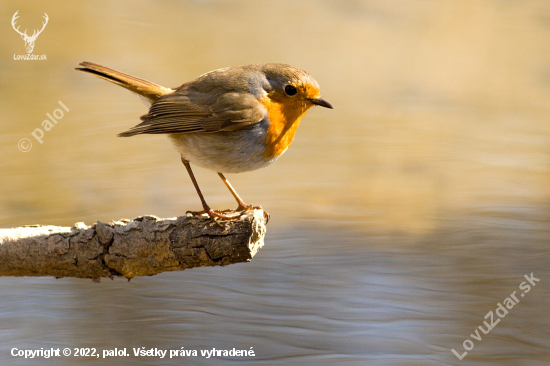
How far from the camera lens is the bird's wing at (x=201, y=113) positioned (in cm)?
387

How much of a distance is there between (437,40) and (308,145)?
256 centimetres

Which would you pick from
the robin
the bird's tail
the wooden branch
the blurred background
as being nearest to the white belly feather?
the robin

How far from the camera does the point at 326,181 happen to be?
6.65m

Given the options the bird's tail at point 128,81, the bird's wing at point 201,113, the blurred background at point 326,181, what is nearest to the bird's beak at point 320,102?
the bird's wing at point 201,113

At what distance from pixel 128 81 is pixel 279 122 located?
1.01m

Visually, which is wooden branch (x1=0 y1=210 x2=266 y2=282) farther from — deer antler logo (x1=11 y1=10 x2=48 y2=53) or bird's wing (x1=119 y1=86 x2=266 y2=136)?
deer antler logo (x1=11 y1=10 x2=48 y2=53)

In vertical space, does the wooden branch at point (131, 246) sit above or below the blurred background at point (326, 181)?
below

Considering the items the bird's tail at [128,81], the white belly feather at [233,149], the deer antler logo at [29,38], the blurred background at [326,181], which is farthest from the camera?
the deer antler logo at [29,38]

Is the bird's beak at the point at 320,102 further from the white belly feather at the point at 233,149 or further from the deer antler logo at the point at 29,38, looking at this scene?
the deer antler logo at the point at 29,38

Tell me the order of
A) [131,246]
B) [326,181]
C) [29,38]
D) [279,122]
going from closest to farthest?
1. [131,246]
2. [279,122]
3. [326,181]
4. [29,38]

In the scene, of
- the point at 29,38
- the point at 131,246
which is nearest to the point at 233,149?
the point at 131,246

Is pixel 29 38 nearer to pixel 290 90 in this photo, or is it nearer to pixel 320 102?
pixel 290 90

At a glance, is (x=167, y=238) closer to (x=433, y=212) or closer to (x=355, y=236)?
(x=355, y=236)

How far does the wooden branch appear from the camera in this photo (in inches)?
132
